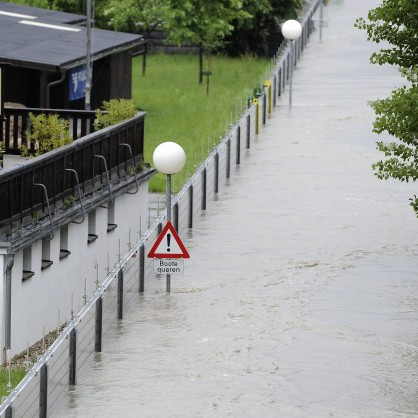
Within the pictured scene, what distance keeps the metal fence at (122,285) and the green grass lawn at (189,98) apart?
43.9 inches

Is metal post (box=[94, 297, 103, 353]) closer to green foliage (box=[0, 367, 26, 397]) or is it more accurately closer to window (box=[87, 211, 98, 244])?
green foliage (box=[0, 367, 26, 397])

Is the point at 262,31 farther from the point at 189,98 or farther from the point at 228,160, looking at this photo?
the point at 228,160

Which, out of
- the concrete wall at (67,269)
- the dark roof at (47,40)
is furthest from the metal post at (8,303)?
the dark roof at (47,40)

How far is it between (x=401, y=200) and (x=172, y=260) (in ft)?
40.7

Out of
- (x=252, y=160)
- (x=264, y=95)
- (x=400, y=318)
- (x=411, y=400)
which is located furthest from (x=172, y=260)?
(x=264, y=95)

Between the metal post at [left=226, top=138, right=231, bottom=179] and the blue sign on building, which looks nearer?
the metal post at [left=226, top=138, right=231, bottom=179]

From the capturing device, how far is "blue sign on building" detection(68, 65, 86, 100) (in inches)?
1876

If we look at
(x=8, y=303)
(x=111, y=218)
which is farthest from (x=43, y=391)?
(x=111, y=218)

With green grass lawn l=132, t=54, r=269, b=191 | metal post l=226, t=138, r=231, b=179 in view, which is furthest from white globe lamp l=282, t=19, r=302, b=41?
metal post l=226, t=138, r=231, b=179

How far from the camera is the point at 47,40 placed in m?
48.4

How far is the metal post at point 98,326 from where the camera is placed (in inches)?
1146

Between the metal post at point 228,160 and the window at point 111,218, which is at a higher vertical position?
A: the metal post at point 228,160

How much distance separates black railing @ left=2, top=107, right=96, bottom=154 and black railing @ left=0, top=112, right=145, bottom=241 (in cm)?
95

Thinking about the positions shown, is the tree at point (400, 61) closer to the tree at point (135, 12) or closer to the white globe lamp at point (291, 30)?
the white globe lamp at point (291, 30)
